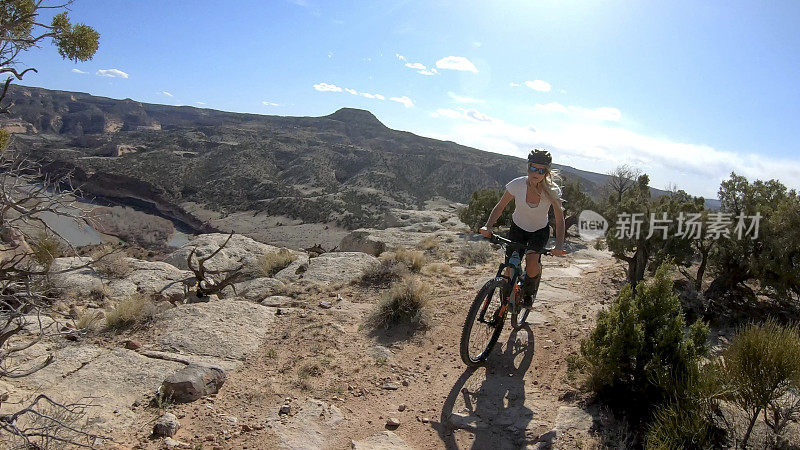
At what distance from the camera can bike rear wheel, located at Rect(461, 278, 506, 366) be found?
3.95 m

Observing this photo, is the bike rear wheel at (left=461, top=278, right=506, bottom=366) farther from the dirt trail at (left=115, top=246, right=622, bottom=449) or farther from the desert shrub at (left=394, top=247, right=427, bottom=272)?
the desert shrub at (left=394, top=247, right=427, bottom=272)

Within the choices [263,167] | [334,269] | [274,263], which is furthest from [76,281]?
[263,167]

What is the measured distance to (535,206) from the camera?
14.0ft

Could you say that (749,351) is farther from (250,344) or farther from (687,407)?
(250,344)

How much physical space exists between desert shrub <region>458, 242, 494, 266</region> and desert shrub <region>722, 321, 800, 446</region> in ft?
21.1

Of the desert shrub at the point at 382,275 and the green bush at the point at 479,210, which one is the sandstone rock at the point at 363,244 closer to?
the desert shrub at the point at 382,275

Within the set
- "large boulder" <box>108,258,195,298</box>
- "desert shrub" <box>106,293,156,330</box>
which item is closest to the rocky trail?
"desert shrub" <box>106,293,156,330</box>

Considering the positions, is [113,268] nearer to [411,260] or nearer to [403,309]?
[411,260]

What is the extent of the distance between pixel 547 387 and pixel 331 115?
118m

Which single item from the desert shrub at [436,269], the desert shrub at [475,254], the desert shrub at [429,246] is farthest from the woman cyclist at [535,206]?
the desert shrub at [429,246]

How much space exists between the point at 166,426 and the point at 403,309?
304 centimetres

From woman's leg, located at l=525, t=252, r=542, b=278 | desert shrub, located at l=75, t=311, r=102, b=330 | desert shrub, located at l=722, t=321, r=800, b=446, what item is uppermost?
woman's leg, located at l=525, t=252, r=542, b=278

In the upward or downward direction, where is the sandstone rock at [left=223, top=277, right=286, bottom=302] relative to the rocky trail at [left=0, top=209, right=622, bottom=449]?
downward

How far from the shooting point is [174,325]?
494 centimetres
